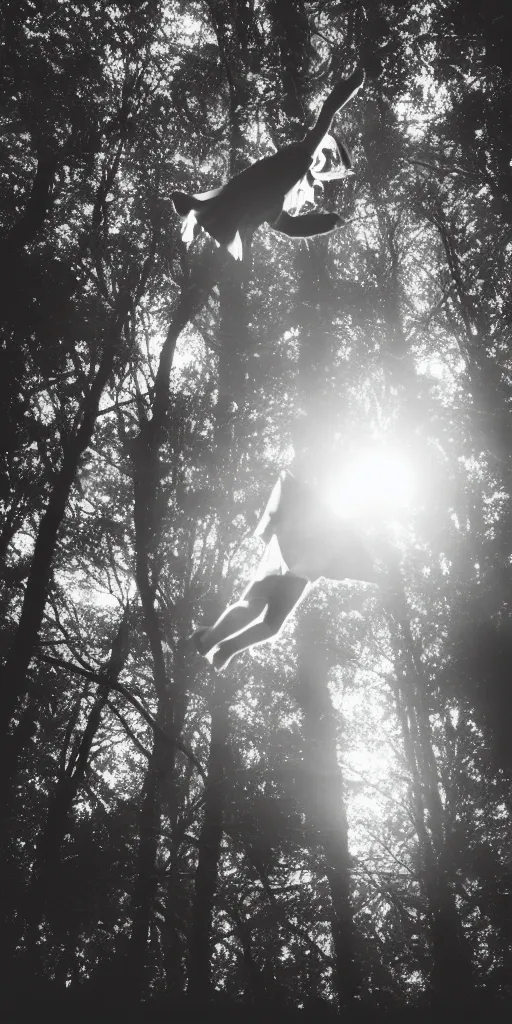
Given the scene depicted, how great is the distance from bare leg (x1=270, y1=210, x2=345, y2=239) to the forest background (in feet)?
9.69

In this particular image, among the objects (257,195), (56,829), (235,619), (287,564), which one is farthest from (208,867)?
(257,195)

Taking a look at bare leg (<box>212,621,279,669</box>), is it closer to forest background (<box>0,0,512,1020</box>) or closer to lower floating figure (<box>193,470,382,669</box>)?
lower floating figure (<box>193,470,382,669</box>)

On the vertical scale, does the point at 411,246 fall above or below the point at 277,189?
above

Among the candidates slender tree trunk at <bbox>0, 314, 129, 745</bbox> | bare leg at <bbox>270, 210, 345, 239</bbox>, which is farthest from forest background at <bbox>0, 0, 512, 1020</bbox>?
bare leg at <bbox>270, 210, 345, 239</bbox>

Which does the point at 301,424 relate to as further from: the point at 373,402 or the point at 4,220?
the point at 4,220

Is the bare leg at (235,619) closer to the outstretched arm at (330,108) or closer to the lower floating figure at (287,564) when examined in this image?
the lower floating figure at (287,564)

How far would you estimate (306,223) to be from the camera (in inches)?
102

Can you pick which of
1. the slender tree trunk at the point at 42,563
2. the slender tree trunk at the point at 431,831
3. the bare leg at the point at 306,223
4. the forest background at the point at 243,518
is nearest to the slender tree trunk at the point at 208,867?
the forest background at the point at 243,518

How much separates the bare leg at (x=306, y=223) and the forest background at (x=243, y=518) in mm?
2955

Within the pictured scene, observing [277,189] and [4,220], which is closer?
[277,189]

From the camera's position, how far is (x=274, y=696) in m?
16.0

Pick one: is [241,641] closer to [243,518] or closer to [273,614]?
[273,614]

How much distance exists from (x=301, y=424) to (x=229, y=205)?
42.3 feet

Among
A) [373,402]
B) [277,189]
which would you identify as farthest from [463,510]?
[277,189]
